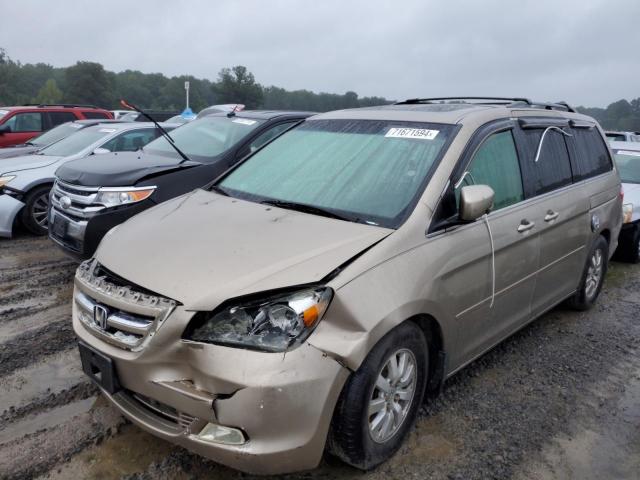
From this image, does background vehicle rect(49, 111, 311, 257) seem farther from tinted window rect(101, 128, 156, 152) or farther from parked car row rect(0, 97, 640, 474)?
tinted window rect(101, 128, 156, 152)

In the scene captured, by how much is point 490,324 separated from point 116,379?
2129 mm

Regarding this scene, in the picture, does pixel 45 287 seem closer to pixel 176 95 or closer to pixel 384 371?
pixel 384 371

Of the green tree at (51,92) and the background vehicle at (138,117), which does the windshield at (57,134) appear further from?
the green tree at (51,92)

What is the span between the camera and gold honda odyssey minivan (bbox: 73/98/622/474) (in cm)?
228

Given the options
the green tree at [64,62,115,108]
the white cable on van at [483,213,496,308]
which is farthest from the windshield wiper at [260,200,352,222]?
the green tree at [64,62,115,108]

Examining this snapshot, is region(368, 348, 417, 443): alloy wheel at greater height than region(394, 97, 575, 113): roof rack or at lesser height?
lesser

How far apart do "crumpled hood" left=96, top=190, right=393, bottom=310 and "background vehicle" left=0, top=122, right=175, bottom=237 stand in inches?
163

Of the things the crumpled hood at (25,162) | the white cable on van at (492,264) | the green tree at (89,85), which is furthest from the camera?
the green tree at (89,85)

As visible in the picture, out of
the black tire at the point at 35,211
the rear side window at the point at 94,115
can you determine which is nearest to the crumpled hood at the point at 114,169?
the black tire at the point at 35,211

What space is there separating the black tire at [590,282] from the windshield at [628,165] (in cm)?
322

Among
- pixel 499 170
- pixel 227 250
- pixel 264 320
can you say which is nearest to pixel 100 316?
pixel 227 250

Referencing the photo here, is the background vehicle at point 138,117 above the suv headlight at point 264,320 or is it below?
above

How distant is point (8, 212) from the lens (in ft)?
22.4

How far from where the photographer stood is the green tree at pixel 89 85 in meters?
54.8
